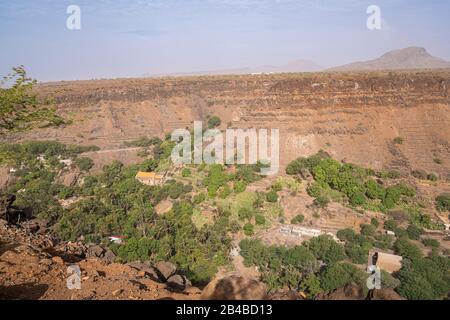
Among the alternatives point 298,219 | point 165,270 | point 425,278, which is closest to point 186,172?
point 298,219

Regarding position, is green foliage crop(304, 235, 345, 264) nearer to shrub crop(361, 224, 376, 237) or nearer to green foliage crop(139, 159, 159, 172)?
shrub crop(361, 224, 376, 237)

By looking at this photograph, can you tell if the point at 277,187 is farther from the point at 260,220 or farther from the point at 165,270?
the point at 165,270

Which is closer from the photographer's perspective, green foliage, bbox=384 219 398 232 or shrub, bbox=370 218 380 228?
green foliage, bbox=384 219 398 232

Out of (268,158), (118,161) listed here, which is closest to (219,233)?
(268,158)

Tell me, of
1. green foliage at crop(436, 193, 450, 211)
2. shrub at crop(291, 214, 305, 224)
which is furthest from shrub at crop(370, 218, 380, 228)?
green foliage at crop(436, 193, 450, 211)

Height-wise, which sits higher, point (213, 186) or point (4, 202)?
point (4, 202)
